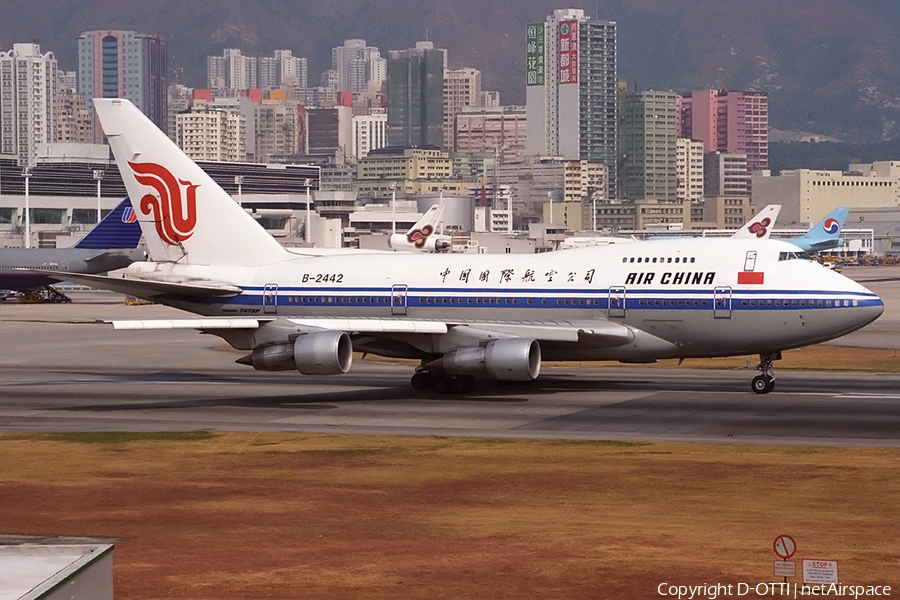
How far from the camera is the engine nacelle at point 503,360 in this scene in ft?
144

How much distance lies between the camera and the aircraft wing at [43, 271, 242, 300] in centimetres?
4719

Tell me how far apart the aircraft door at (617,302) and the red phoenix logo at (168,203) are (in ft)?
50.7

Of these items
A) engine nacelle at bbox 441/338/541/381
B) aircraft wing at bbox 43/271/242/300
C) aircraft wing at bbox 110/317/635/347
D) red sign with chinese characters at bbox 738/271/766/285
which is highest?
red sign with chinese characters at bbox 738/271/766/285

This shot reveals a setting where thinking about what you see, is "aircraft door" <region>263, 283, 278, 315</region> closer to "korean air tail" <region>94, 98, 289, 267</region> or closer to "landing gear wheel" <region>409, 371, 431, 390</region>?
"korean air tail" <region>94, 98, 289, 267</region>

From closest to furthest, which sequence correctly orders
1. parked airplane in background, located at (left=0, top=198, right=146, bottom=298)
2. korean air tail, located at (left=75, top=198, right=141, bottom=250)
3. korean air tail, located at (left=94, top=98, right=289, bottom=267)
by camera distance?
korean air tail, located at (left=94, top=98, right=289, bottom=267) → korean air tail, located at (left=75, top=198, right=141, bottom=250) → parked airplane in background, located at (left=0, top=198, right=146, bottom=298)

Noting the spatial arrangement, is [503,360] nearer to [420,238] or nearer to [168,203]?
[168,203]

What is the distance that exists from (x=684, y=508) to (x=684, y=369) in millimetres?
31990

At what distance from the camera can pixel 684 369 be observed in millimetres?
58438

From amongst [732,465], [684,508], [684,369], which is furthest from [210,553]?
[684,369]

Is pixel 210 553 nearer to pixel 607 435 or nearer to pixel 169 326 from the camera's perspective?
pixel 607 435

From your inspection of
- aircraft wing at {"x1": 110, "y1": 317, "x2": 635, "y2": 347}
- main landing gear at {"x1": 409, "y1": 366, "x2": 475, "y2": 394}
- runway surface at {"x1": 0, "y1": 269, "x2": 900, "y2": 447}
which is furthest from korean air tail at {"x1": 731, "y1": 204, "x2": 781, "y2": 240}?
aircraft wing at {"x1": 110, "y1": 317, "x2": 635, "y2": 347}

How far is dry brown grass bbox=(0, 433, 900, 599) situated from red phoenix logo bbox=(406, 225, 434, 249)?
129249 millimetres

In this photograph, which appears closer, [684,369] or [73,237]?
[684,369]

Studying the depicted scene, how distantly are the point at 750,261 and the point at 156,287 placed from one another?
19682 mm
